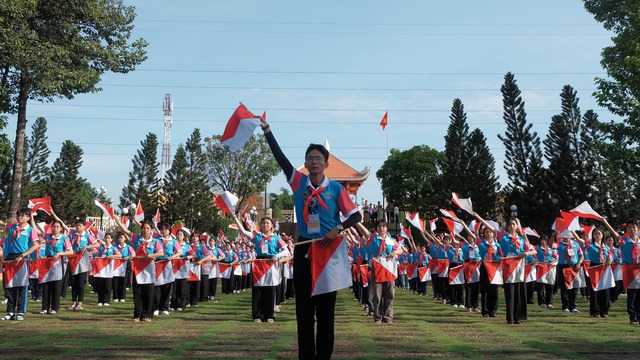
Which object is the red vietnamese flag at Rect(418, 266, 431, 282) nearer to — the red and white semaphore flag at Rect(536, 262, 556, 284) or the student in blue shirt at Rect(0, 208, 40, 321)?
the red and white semaphore flag at Rect(536, 262, 556, 284)

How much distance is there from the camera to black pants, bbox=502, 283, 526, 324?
40.1ft

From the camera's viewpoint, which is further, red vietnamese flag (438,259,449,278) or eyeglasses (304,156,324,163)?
red vietnamese flag (438,259,449,278)

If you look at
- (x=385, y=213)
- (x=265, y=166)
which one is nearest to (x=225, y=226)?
(x=265, y=166)

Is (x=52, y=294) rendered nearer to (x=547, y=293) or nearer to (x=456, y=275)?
(x=456, y=275)

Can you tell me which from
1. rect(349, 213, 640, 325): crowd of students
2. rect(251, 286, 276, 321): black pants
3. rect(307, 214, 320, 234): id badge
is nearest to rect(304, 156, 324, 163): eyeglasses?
rect(307, 214, 320, 234): id badge

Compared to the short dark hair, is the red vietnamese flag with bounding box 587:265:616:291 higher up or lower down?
lower down

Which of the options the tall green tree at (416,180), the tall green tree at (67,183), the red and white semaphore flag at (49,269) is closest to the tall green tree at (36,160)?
the tall green tree at (67,183)

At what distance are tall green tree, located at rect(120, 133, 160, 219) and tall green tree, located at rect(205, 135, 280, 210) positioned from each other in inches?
239

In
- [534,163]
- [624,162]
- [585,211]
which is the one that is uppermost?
[534,163]

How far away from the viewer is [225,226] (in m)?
70.9

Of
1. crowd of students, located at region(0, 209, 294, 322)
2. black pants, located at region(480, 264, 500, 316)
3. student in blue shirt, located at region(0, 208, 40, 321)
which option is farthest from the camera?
black pants, located at region(480, 264, 500, 316)

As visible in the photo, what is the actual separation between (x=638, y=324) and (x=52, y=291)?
38.7 feet

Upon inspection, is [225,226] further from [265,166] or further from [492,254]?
[492,254]

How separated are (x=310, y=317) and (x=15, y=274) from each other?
819 cm
